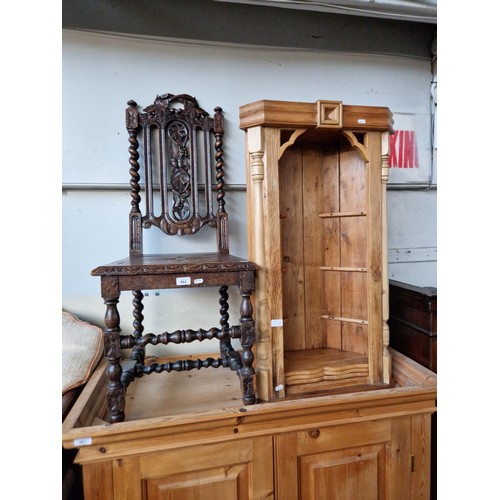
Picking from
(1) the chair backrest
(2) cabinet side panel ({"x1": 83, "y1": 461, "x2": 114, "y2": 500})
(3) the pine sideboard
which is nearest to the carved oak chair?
(1) the chair backrest

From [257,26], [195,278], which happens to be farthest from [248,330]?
[257,26]

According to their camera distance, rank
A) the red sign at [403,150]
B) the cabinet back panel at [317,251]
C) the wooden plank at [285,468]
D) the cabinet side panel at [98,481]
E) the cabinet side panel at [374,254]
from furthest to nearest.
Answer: the red sign at [403,150] < the cabinet back panel at [317,251] < the cabinet side panel at [374,254] < the wooden plank at [285,468] < the cabinet side panel at [98,481]

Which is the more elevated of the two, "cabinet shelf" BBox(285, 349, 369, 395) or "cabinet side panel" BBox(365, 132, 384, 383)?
"cabinet side panel" BBox(365, 132, 384, 383)

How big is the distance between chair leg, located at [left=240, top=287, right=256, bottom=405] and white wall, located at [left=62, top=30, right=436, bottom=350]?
2.39 ft

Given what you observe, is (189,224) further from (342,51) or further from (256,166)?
(342,51)

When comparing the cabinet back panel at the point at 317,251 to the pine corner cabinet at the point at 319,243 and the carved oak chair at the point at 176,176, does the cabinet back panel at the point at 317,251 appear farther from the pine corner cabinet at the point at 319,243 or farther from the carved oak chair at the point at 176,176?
the carved oak chair at the point at 176,176

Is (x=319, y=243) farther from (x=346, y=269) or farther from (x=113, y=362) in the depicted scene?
(x=113, y=362)

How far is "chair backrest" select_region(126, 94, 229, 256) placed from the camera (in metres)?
1.85

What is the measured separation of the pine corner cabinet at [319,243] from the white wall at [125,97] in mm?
390

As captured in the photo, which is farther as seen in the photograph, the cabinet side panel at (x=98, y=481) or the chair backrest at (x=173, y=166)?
the chair backrest at (x=173, y=166)

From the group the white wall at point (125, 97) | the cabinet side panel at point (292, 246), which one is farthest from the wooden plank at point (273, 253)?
the white wall at point (125, 97)

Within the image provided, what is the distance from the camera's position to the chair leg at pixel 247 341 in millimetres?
1365

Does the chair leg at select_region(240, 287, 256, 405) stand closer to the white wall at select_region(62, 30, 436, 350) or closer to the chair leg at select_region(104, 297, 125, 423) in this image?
the chair leg at select_region(104, 297, 125, 423)

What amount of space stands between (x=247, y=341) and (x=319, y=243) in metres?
A: 0.79
